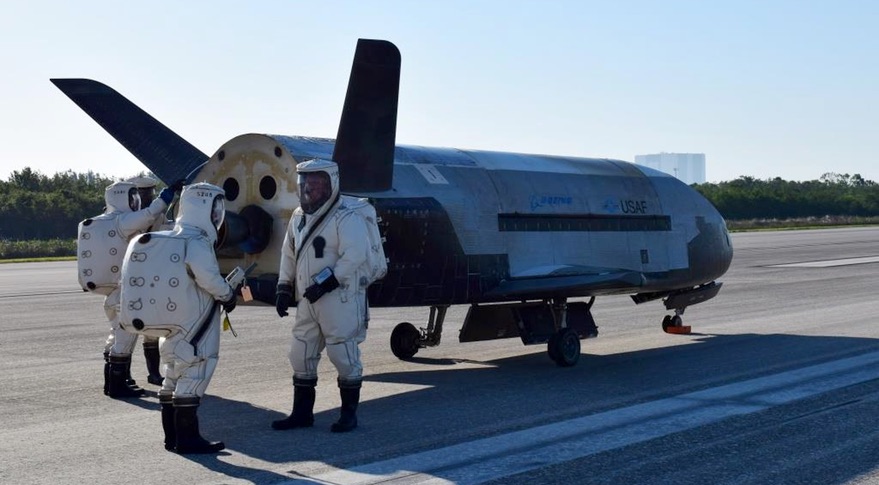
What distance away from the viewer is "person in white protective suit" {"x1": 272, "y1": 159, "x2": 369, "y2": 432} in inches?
373

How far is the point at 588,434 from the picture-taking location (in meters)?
9.26

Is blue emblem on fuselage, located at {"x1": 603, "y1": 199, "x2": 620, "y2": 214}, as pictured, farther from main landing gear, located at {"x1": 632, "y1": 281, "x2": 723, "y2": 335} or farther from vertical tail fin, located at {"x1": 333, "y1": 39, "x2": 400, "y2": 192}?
vertical tail fin, located at {"x1": 333, "y1": 39, "x2": 400, "y2": 192}

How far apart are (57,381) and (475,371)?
4870 millimetres

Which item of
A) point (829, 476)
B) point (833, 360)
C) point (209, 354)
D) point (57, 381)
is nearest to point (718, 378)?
point (833, 360)

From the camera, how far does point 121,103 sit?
1359cm

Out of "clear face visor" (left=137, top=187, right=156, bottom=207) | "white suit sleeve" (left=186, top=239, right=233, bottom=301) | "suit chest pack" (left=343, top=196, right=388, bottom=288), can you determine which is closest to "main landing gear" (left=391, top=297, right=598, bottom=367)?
"suit chest pack" (left=343, top=196, right=388, bottom=288)

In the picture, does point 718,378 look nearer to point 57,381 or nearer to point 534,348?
point 534,348

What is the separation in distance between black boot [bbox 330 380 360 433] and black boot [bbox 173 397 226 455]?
1.27 meters

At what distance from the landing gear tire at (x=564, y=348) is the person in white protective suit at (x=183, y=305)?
5788 millimetres

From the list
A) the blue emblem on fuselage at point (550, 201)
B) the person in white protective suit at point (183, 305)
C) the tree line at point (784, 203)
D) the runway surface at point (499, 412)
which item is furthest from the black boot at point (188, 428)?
the tree line at point (784, 203)

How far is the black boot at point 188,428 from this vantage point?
28.1 ft

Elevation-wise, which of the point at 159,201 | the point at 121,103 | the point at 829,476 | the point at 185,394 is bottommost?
the point at 829,476

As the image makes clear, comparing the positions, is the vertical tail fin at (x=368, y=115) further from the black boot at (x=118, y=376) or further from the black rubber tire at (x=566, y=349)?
the black rubber tire at (x=566, y=349)

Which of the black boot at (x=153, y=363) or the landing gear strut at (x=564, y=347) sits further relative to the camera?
the landing gear strut at (x=564, y=347)
